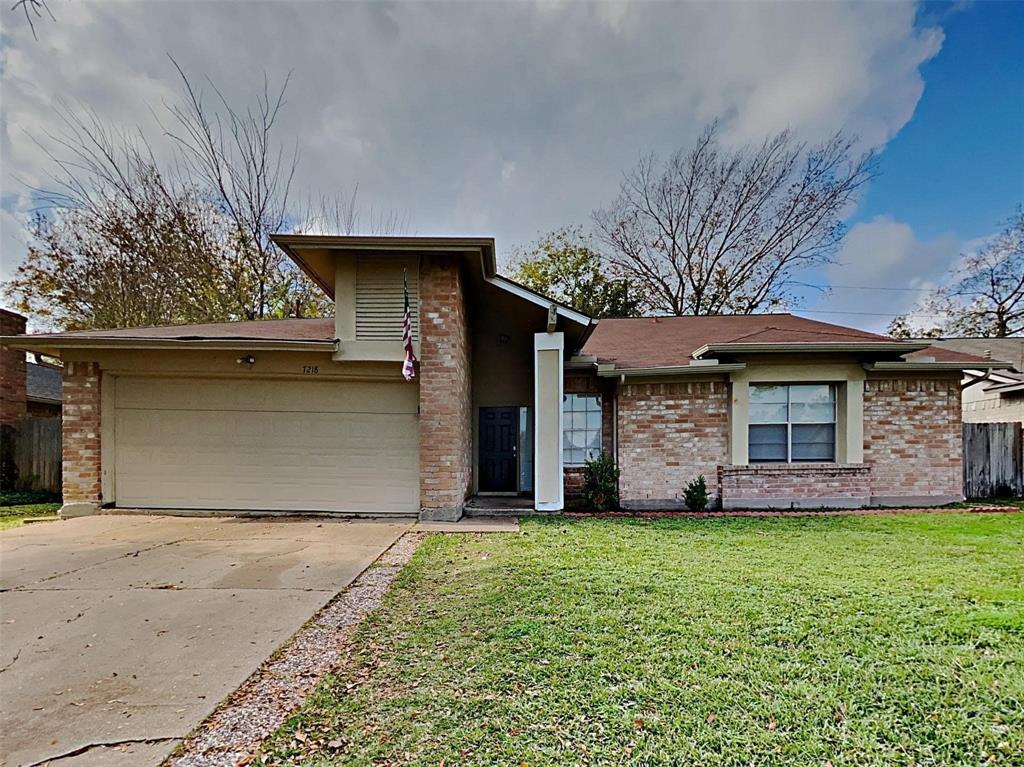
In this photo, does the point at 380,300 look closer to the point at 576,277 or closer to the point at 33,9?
the point at 33,9

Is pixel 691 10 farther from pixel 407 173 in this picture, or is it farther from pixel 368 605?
pixel 368 605

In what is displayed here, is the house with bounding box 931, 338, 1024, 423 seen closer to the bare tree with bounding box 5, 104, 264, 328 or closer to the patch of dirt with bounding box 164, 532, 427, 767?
the patch of dirt with bounding box 164, 532, 427, 767

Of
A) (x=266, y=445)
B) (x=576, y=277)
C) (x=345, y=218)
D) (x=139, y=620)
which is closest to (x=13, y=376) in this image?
(x=266, y=445)

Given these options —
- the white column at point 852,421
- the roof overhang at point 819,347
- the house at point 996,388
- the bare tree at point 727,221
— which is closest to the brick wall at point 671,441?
the roof overhang at point 819,347

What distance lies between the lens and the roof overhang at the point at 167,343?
7980 millimetres

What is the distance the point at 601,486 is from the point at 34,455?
12047 mm

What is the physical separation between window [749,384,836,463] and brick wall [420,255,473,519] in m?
5.67

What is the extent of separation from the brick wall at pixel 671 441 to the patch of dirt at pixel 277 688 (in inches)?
230

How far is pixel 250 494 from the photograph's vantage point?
8.55 metres

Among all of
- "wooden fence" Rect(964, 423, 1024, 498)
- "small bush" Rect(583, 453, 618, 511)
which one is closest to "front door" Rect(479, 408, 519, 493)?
"small bush" Rect(583, 453, 618, 511)

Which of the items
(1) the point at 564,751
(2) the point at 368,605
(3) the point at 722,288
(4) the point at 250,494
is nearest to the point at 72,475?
(4) the point at 250,494

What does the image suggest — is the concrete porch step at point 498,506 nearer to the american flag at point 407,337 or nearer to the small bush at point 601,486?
the small bush at point 601,486

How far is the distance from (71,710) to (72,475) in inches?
293

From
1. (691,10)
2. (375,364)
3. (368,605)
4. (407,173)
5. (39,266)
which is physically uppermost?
(691,10)
